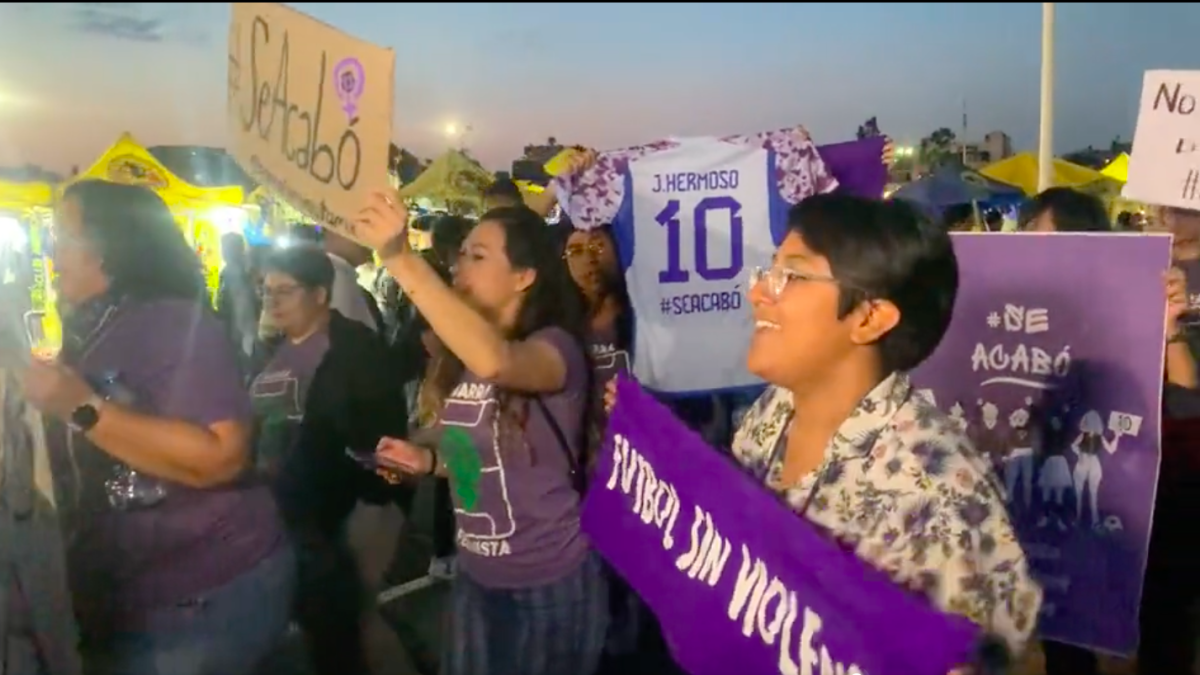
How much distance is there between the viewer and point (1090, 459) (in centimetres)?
318

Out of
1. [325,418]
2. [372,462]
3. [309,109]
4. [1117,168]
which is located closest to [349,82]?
[309,109]

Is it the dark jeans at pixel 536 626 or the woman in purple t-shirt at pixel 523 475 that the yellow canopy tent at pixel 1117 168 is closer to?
the woman in purple t-shirt at pixel 523 475

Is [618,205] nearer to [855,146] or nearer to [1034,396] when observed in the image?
[855,146]

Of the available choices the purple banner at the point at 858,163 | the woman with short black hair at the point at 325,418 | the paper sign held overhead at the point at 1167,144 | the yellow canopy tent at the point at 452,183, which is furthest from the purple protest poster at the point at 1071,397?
the woman with short black hair at the point at 325,418

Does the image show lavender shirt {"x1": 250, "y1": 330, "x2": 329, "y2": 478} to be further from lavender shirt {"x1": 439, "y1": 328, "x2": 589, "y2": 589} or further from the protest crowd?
lavender shirt {"x1": 439, "y1": 328, "x2": 589, "y2": 589}

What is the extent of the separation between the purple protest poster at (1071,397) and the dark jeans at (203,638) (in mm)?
2018

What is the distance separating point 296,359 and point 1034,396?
220 cm

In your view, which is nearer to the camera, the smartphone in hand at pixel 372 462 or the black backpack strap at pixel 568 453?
the black backpack strap at pixel 568 453

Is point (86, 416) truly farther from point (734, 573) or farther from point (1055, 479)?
point (1055, 479)

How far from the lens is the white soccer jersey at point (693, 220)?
12.6 ft

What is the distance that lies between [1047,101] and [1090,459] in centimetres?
255

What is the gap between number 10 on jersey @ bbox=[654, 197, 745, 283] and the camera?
12.7ft

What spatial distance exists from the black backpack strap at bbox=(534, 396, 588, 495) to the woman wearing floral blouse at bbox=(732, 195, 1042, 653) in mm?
807

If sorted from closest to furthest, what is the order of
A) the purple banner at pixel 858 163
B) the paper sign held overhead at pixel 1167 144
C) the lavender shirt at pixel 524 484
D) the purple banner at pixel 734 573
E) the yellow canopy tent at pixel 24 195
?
the purple banner at pixel 734 573 → the yellow canopy tent at pixel 24 195 → the lavender shirt at pixel 524 484 → the paper sign held overhead at pixel 1167 144 → the purple banner at pixel 858 163
